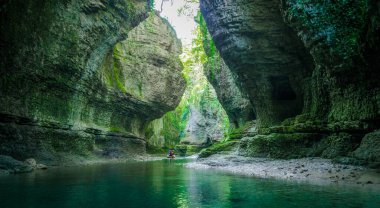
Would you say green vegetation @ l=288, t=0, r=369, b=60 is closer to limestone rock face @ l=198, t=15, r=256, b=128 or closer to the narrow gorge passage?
the narrow gorge passage

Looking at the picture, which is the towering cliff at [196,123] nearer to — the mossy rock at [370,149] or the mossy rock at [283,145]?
the mossy rock at [283,145]

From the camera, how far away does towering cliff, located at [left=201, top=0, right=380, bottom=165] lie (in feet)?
26.6

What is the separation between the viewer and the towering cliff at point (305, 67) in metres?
8.10

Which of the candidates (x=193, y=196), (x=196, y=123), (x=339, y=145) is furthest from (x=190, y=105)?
(x=193, y=196)

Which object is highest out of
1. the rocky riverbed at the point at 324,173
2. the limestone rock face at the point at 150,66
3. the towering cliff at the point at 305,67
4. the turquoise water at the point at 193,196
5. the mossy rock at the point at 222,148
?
the limestone rock face at the point at 150,66

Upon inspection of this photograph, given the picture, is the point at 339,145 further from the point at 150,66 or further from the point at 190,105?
the point at 190,105

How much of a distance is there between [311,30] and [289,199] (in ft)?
21.4

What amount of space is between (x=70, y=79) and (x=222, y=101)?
12047 millimetres

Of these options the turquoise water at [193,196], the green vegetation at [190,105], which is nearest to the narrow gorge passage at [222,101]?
the turquoise water at [193,196]

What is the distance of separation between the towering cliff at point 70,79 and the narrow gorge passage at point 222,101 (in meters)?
0.07

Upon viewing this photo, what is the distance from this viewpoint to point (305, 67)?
12.8 m

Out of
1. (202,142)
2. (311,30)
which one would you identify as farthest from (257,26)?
(202,142)

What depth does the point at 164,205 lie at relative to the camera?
14.4 ft

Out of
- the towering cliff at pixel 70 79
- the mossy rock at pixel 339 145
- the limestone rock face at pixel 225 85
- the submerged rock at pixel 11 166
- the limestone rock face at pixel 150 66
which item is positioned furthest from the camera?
the limestone rock face at pixel 150 66
